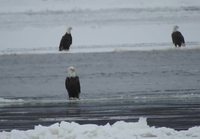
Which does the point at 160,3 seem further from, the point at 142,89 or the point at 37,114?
the point at 37,114

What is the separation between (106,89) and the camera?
2009cm

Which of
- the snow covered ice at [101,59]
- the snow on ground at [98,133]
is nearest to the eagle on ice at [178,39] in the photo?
the snow covered ice at [101,59]

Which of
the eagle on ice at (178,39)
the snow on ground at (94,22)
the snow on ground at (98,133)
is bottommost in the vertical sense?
the snow on ground at (98,133)

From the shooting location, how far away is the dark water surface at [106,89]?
13.9 m

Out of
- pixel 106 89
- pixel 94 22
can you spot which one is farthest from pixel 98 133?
pixel 94 22

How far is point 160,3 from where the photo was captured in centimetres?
5303

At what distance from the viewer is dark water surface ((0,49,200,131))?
45.6 ft

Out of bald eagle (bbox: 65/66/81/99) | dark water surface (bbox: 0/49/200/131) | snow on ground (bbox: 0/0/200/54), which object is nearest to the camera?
dark water surface (bbox: 0/49/200/131)

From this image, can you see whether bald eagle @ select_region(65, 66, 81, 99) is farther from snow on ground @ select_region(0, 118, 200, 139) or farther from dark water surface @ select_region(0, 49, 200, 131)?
snow on ground @ select_region(0, 118, 200, 139)

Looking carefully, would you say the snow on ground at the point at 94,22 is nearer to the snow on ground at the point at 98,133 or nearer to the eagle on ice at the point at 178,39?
the eagle on ice at the point at 178,39

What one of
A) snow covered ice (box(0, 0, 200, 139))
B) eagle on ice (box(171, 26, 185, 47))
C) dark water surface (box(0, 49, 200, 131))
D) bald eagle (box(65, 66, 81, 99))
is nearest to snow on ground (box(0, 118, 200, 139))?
snow covered ice (box(0, 0, 200, 139))

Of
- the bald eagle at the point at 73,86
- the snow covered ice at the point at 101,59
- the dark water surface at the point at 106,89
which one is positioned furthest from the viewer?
the bald eagle at the point at 73,86

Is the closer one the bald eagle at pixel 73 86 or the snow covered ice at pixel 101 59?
the snow covered ice at pixel 101 59

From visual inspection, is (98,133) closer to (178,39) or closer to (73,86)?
(73,86)
